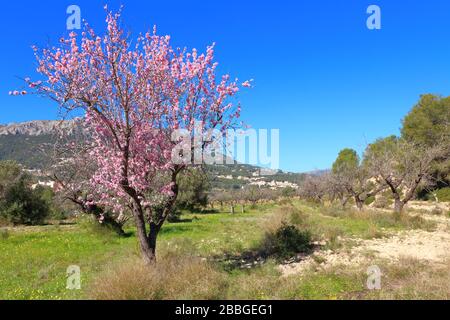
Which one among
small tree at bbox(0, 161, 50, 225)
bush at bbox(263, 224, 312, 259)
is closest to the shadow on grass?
bush at bbox(263, 224, 312, 259)

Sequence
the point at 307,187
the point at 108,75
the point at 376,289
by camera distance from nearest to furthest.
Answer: the point at 376,289
the point at 108,75
the point at 307,187

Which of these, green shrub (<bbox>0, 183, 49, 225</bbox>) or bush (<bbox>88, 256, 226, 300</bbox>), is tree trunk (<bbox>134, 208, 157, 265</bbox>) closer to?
bush (<bbox>88, 256, 226, 300</bbox>)

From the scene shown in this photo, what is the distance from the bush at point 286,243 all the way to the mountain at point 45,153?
3473 millimetres

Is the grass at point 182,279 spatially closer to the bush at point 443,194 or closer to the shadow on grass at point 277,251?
the shadow on grass at point 277,251

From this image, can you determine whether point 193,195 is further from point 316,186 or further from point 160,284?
point 160,284

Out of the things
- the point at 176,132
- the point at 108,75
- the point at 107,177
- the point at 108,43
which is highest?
the point at 108,43

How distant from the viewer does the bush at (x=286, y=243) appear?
52.5ft

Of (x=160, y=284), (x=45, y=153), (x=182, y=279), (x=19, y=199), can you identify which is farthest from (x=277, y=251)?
(x=19, y=199)

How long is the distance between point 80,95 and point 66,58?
116 cm

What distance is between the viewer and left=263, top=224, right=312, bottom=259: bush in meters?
16.0
